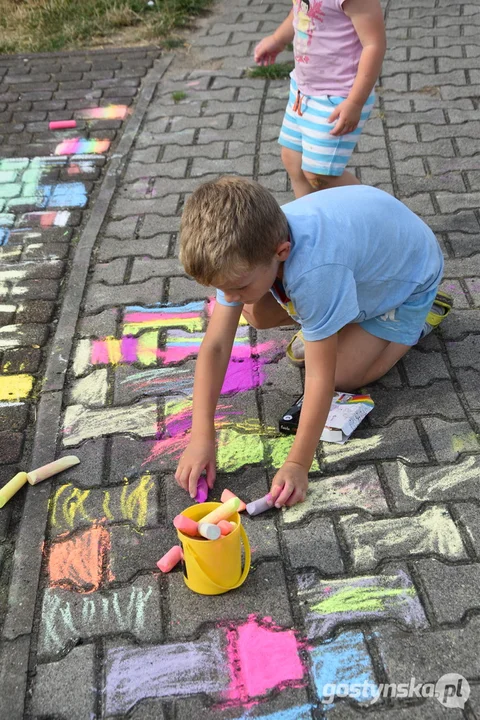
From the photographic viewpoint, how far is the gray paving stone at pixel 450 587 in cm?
202

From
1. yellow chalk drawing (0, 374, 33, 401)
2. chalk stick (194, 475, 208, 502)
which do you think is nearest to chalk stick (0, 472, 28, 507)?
yellow chalk drawing (0, 374, 33, 401)

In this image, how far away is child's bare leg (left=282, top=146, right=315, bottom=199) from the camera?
11.6 feet

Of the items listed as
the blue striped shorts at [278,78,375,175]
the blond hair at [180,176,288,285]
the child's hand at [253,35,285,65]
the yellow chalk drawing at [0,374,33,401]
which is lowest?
the yellow chalk drawing at [0,374,33,401]

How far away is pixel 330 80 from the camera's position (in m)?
3.24

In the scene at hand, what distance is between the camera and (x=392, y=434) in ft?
8.62

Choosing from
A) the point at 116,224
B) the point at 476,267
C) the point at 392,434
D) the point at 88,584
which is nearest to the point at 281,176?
the point at 116,224

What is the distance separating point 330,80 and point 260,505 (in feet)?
6.41

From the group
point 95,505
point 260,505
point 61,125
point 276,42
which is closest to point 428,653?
point 260,505

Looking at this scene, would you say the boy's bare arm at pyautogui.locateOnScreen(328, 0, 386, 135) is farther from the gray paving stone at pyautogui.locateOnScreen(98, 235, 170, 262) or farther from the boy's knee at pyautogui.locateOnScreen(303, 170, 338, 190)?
the gray paving stone at pyautogui.locateOnScreen(98, 235, 170, 262)

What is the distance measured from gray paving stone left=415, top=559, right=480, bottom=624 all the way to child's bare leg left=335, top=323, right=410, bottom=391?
822 mm

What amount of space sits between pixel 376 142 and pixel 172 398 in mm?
2542

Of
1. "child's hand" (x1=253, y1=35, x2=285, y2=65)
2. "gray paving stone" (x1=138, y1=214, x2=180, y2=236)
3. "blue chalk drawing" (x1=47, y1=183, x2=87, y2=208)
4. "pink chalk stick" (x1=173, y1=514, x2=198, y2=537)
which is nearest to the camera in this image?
"pink chalk stick" (x1=173, y1=514, x2=198, y2=537)

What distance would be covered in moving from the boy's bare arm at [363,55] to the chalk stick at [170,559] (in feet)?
6.37

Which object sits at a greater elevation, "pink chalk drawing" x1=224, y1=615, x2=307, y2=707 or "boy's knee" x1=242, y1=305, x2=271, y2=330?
"boy's knee" x1=242, y1=305, x2=271, y2=330
